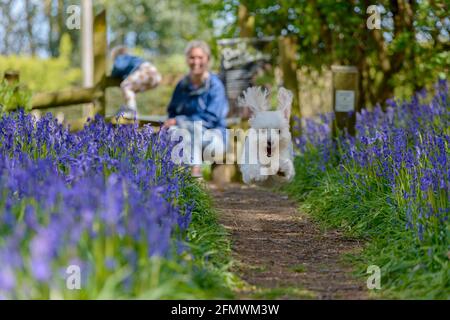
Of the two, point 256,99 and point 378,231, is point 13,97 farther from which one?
point 378,231

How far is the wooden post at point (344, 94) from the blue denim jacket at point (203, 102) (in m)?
1.32

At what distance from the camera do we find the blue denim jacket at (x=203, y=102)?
9.04 meters

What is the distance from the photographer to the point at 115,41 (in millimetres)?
36188

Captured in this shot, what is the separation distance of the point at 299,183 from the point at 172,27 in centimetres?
2630

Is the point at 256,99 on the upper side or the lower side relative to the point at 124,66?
lower

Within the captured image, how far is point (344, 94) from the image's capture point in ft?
27.7

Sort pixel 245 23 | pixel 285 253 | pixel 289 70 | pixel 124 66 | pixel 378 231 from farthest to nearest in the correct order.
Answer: pixel 245 23 < pixel 289 70 < pixel 124 66 < pixel 378 231 < pixel 285 253

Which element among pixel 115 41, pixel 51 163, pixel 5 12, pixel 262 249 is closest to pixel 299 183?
pixel 262 249

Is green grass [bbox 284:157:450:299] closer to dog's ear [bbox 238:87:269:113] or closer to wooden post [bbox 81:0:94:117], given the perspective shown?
dog's ear [bbox 238:87:269:113]

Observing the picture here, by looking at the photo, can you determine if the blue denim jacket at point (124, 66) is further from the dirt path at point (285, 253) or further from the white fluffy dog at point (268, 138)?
the dirt path at point (285, 253)

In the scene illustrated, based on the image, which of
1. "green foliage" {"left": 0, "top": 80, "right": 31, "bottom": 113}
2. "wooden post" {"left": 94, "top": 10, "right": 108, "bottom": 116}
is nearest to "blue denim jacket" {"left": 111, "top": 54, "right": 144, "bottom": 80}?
"wooden post" {"left": 94, "top": 10, "right": 108, "bottom": 116}

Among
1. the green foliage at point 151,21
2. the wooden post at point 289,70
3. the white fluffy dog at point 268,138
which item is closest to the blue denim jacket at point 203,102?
the white fluffy dog at point 268,138

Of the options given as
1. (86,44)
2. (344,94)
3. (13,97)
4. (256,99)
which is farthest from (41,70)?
(256,99)

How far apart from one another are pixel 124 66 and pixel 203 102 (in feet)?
3.86
